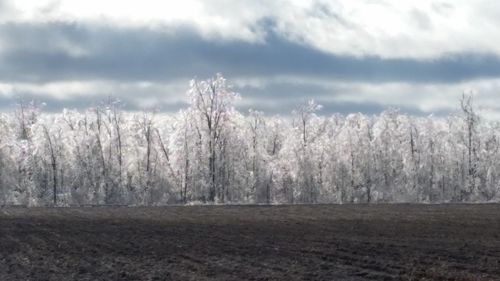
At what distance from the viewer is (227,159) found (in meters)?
100

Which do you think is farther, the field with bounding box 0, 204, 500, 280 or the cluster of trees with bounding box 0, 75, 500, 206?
the cluster of trees with bounding box 0, 75, 500, 206

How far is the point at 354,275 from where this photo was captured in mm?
21297

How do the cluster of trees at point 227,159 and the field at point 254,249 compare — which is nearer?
the field at point 254,249

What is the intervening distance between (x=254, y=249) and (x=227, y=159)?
7115cm

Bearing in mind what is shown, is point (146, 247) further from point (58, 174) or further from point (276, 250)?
point (58, 174)

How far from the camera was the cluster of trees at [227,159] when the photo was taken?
3750 inches

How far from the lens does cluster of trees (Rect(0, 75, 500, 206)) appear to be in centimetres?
9525

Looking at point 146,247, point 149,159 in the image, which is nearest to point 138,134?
point 149,159

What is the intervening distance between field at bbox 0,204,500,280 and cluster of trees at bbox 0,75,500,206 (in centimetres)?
4596

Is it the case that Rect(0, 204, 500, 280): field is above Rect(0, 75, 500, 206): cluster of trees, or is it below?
below

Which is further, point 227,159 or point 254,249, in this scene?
point 227,159

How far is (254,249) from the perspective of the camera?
2908cm

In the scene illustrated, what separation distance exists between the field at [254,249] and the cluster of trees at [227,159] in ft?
151

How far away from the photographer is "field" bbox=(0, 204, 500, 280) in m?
21.9
